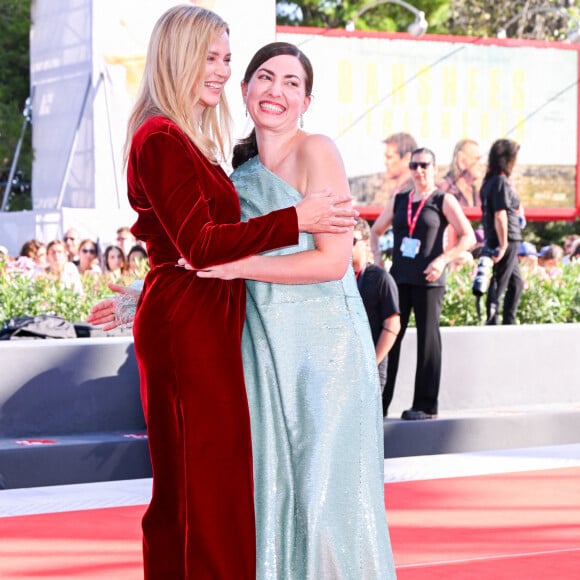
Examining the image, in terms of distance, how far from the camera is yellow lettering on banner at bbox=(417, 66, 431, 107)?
23.7 metres

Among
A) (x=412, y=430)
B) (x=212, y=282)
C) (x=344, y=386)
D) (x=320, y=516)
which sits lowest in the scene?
(x=412, y=430)

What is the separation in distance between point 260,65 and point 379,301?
175 inches

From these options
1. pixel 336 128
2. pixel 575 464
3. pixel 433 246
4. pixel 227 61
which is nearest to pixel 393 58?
pixel 336 128

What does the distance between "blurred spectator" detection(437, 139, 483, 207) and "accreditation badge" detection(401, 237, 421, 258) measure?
15.6 m

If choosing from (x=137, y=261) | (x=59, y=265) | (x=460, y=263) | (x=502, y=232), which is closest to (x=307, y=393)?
(x=502, y=232)

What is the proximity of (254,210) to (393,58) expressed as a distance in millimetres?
20423

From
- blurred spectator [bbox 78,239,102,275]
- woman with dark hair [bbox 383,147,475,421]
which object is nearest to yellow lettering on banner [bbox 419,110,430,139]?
blurred spectator [bbox 78,239,102,275]

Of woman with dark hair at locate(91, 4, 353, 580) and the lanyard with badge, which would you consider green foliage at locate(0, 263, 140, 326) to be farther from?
woman with dark hair at locate(91, 4, 353, 580)

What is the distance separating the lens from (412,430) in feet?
27.3

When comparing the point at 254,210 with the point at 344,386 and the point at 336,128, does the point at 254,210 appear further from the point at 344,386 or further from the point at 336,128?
the point at 336,128

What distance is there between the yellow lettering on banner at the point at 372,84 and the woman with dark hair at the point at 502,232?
42.8ft

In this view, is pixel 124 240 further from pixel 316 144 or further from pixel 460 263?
pixel 316 144

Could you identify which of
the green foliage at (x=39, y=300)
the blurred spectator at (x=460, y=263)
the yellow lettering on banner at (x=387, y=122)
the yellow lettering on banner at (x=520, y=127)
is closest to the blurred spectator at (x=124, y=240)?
the blurred spectator at (x=460, y=263)

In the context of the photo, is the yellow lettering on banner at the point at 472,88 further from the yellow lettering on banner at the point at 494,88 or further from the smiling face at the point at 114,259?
the smiling face at the point at 114,259
